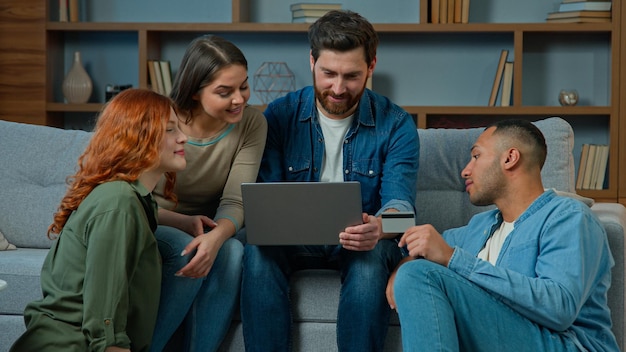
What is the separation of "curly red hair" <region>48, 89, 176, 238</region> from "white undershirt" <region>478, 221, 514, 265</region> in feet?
2.66

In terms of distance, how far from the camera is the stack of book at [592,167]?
4.24 m

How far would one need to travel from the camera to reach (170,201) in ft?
8.02

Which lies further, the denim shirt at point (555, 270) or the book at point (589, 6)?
the book at point (589, 6)

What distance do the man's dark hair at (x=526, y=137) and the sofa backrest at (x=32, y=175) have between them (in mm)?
1459

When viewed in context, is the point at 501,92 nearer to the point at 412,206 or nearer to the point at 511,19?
the point at 511,19

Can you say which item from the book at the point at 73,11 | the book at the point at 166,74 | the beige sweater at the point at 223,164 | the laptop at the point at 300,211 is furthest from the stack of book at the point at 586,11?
the laptop at the point at 300,211

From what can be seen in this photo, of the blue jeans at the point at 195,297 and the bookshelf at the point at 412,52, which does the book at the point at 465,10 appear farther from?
the blue jeans at the point at 195,297

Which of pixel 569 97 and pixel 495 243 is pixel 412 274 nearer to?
pixel 495 243

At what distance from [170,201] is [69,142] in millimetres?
691

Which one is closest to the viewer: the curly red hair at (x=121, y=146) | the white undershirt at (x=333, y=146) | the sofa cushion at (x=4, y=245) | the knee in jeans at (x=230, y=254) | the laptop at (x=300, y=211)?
the curly red hair at (x=121, y=146)

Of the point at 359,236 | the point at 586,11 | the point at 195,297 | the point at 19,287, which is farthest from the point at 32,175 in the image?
the point at 586,11

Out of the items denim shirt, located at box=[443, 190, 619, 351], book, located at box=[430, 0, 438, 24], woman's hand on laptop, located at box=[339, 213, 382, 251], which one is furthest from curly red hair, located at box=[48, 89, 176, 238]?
book, located at box=[430, 0, 438, 24]

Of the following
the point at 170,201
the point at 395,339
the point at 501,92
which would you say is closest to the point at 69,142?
the point at 170,201

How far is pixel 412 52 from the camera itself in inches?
177
